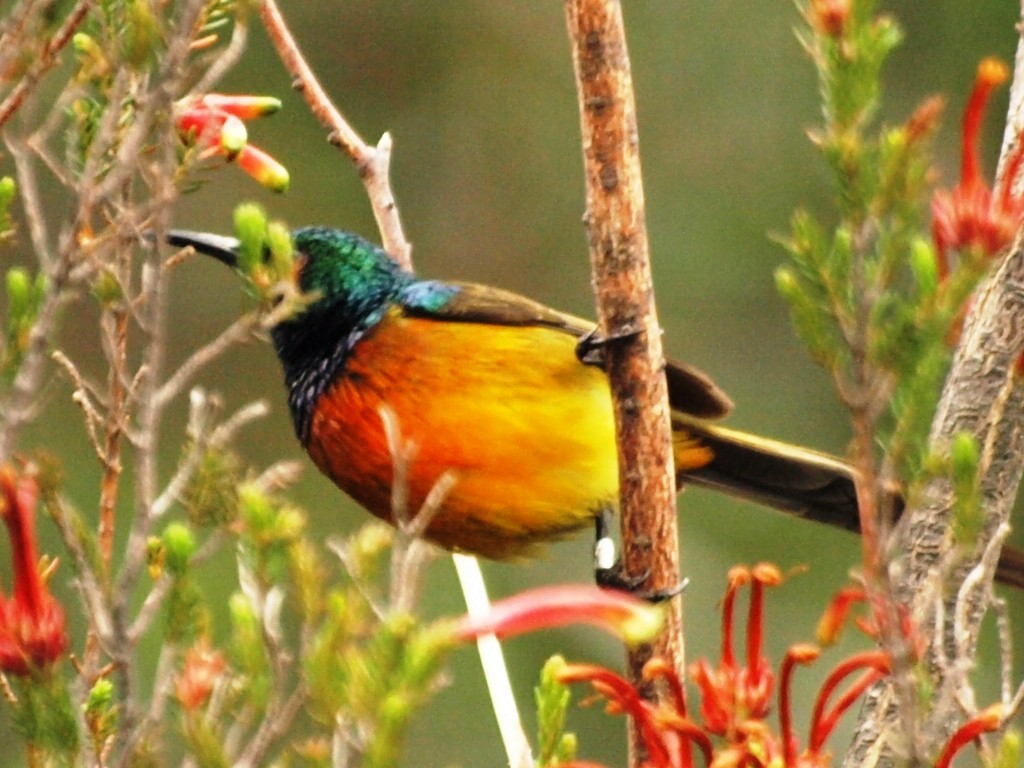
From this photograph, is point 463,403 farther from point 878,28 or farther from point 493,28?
point 493,28

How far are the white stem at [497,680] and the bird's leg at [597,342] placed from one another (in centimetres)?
38

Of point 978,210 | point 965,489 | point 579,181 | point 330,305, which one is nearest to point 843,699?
point 965,489

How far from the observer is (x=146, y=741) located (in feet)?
5.08

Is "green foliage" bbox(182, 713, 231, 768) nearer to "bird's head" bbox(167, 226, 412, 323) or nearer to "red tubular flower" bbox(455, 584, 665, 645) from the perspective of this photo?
"red tubular flower" bbox(455, 584, 665, 645)

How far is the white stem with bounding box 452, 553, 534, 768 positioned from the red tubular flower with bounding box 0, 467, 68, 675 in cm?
56

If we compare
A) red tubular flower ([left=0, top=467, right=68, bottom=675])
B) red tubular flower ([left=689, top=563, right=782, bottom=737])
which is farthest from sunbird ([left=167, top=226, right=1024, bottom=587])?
red tubular flower ([left=0, top=467, right=68, bottom=675])

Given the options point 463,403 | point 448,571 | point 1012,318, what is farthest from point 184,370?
point 448,571

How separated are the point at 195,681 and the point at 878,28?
2.48 feet

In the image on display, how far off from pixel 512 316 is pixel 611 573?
32.8 inches

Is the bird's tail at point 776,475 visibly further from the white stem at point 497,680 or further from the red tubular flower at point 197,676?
the red tubular flower at point 197,676

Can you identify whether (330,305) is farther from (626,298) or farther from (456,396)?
(626,298)

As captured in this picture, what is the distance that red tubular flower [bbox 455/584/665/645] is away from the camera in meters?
1.62

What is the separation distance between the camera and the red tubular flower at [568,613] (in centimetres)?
162

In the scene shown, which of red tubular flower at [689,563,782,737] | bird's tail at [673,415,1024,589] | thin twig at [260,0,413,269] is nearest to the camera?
red tubular flower at [689,563,782,737]
